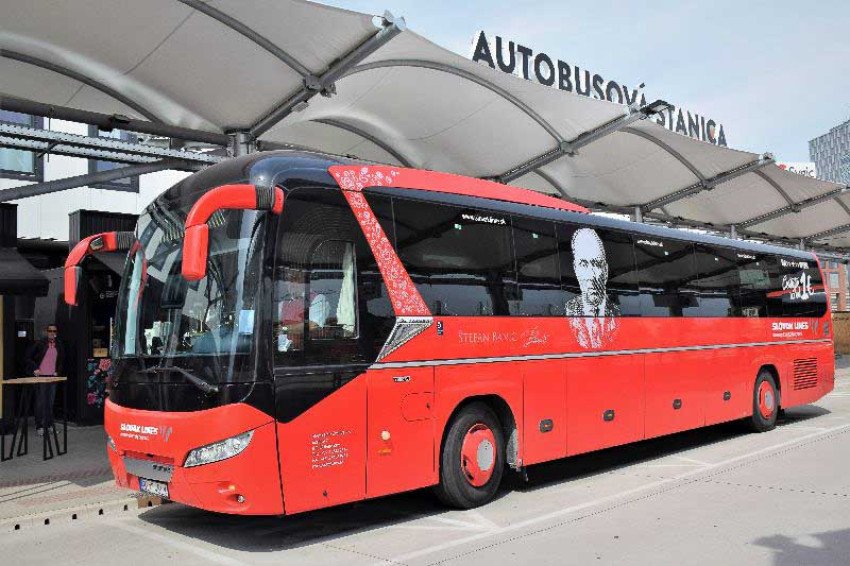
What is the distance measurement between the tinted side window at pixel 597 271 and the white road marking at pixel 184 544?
4.82 m

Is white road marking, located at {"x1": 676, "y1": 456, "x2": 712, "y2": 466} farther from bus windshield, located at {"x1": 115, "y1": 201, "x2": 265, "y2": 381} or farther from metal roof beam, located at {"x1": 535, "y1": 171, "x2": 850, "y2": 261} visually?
metal roof beam, located at {"x1": 535, "y1": 171, "x2": 850, "y2": 261}

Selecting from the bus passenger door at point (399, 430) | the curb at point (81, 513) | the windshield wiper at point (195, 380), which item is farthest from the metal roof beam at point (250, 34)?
the curb at point (81, 513)

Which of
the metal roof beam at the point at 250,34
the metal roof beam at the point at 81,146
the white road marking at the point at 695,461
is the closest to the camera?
the metal roof beam at the point at 81,146

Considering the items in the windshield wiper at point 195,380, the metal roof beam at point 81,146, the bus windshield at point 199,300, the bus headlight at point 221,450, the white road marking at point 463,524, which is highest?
the metal roof beam at point 81,146

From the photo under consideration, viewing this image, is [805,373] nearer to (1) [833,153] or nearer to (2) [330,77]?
(2) [330,77]

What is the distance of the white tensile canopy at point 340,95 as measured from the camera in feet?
33.9

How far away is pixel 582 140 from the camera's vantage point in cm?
1580

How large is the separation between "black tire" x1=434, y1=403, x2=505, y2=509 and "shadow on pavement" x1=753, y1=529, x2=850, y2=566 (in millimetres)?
2637

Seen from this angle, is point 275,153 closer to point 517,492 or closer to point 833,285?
point 517,492

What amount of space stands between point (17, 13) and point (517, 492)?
8.24 metres

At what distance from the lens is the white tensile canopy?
1032cm

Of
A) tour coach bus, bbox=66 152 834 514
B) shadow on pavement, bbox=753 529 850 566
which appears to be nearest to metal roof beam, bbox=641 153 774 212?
tour coach bus, bbox=66 152 834 514

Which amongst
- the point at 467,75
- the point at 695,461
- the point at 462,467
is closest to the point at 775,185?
the point at 467,75

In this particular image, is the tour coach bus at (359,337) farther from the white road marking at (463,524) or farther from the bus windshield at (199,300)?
the white road marking at (463,524)
